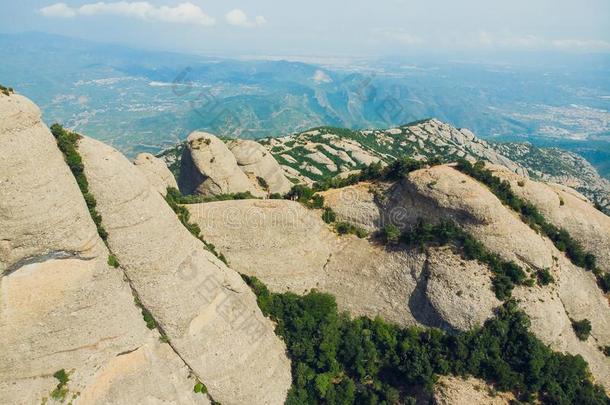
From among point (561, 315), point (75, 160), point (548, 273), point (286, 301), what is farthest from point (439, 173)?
point (75, 160)

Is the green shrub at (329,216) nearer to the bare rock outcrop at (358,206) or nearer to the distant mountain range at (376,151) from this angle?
the bare rock outcrop at (358,206)

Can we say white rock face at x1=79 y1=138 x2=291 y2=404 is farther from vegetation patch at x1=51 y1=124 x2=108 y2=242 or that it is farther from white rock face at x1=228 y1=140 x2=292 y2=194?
white rock face at x1=228 y1=140 x2=292 y2=194

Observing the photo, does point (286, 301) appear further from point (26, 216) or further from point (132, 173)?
point (26, 216)

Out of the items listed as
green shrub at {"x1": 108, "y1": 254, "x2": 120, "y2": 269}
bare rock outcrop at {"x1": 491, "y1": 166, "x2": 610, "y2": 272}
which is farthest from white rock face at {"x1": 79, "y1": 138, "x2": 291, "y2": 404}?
bare rock outcrop at {"x1": 491, "y1": 166, "x2": 610, "y2": 272}

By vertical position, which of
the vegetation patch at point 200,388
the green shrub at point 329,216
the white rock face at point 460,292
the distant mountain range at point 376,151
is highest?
the green shrub at point 329,216

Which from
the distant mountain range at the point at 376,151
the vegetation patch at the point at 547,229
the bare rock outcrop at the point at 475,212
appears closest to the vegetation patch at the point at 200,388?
the bare rock outcrop at the point at 475,212

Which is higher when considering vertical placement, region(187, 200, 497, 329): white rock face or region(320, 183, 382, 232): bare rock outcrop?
region(320, 183, 382, 232): bare rock outcrop
